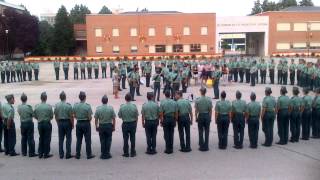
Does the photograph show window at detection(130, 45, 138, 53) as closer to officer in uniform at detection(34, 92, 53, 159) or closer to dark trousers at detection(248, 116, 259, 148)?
dark trousers at detection(248, 116, 259, 148)

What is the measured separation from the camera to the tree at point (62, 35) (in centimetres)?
7025

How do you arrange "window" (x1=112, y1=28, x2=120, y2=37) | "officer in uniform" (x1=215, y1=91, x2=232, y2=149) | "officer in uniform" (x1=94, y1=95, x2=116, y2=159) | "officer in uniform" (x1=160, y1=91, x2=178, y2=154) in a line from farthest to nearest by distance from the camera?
"window" (x1=112, y1=28, x2=120, y2=37) < "officer in uniform" (x1=215, y1=91, x2=232, y2=149) < "officer in uniform" (x1=160, y1=91, x2=178, y2=154) < "officer in uniform" (x1=94, y1=95, x2=116, y2=159)

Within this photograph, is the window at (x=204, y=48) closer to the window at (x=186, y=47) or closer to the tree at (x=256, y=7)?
the window at (x=186, y=47)

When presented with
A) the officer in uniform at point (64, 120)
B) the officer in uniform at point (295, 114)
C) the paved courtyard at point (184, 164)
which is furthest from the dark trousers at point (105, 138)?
the officer in uniform at point (295, 114)

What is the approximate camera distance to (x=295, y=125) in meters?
12.8

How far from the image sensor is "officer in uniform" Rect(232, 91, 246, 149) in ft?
39.7

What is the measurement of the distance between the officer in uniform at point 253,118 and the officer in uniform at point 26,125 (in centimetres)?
578

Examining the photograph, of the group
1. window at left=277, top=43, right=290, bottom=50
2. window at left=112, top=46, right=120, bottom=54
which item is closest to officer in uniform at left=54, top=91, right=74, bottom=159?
window at left=112, top=46, right=120, bottom=54

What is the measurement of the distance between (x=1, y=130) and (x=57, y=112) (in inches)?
82.5

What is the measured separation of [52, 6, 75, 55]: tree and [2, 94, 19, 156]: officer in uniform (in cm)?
5992

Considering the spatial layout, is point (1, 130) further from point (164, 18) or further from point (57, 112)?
point (164, 18)

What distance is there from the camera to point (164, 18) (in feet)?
213

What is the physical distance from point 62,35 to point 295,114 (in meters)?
61.5

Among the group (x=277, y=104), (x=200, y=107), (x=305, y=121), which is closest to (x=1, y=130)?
(x=200, y=107)
